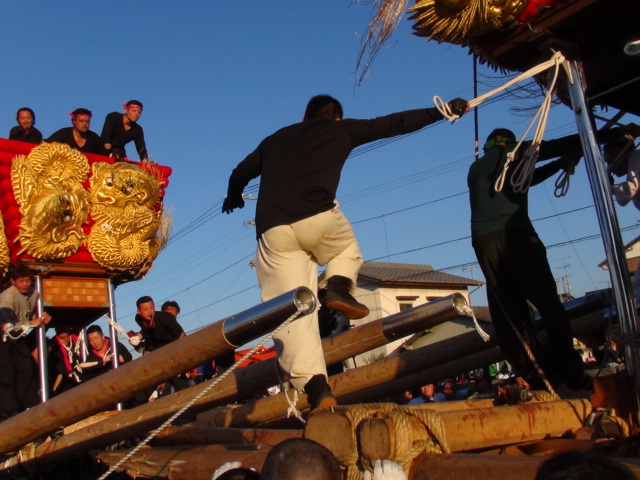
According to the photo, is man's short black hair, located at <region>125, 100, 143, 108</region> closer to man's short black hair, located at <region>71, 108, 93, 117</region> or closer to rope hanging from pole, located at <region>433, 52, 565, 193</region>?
man's short black hair, located at <region>71, 108, 93, 117</region>

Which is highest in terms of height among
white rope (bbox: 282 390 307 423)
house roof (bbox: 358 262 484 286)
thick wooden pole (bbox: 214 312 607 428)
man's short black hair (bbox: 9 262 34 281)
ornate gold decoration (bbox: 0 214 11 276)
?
house roof (bbox: 358 262 484 286)

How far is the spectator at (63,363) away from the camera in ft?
25.0

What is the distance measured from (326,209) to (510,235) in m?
1.16

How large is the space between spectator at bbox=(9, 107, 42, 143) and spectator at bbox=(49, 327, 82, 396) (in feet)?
8.28

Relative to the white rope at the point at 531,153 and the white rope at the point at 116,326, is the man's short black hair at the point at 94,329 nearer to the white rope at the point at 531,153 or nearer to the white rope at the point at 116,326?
the white rope at the point at 116,326

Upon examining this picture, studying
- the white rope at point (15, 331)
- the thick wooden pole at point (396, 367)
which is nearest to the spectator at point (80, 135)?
the white rope at point (15, 331)

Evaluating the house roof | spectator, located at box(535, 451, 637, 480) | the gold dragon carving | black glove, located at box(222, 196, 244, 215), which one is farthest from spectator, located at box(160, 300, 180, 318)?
the house roof

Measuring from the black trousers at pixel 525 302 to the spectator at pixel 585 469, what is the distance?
2043 mm

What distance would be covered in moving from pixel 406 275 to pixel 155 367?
39.8 meters

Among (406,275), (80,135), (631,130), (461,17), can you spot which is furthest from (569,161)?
(406,275)

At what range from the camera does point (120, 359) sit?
318 inches

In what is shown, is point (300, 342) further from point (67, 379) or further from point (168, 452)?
point (67, 379)

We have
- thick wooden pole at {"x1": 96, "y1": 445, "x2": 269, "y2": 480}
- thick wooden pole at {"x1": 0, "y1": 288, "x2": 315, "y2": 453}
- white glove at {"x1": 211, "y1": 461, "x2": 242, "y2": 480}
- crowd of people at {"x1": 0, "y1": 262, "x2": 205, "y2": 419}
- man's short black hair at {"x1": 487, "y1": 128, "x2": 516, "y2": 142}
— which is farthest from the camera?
crowd of people at {"x1": 0, "y1": 262, "x2": 205, "y2": 419}

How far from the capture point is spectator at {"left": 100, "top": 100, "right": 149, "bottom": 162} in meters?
9.09
